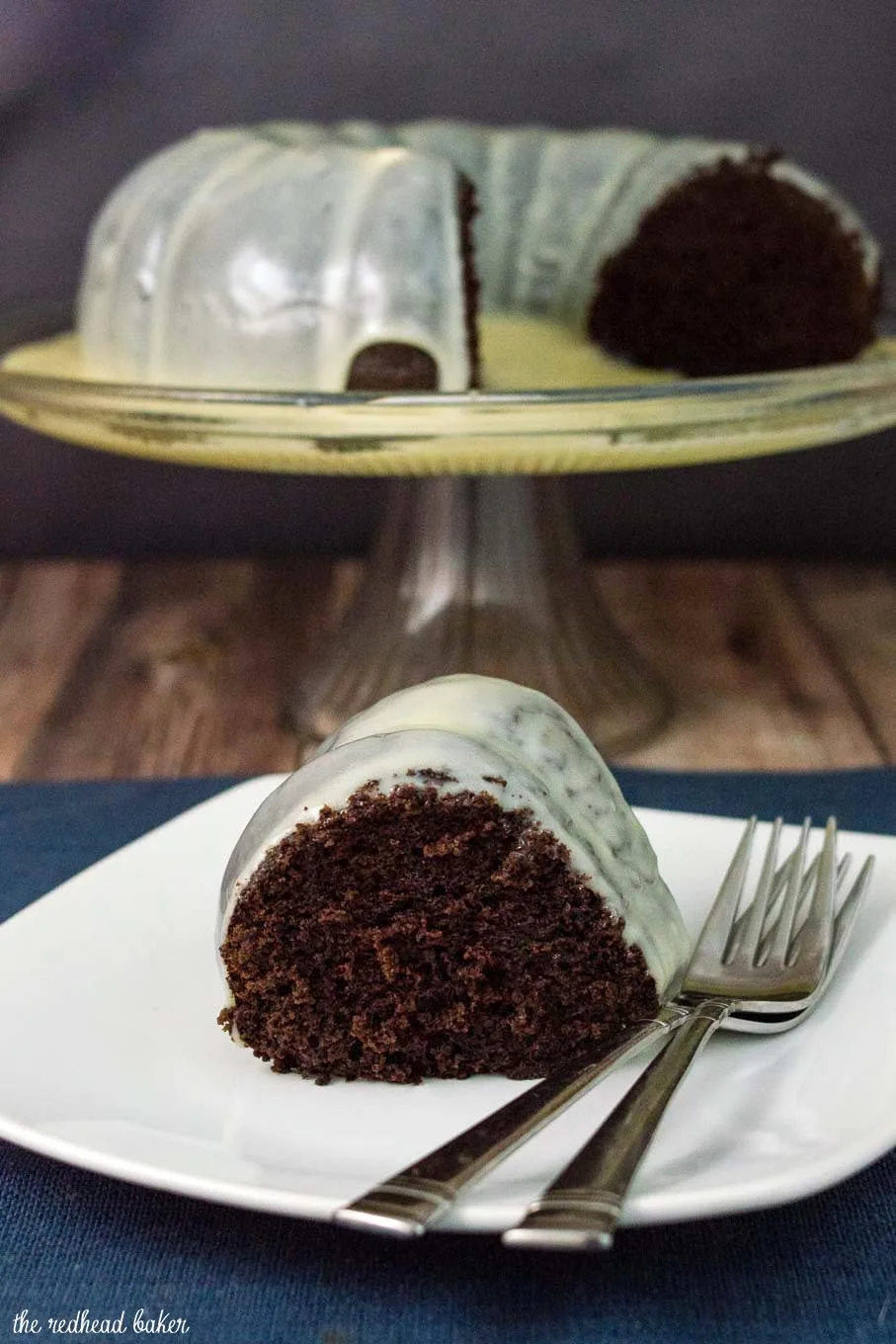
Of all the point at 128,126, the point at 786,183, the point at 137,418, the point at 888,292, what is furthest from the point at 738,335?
the point at 128,126

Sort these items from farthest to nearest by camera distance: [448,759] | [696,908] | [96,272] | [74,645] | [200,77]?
[200,77], [74,645], [96,272], [696,908], [448,759]

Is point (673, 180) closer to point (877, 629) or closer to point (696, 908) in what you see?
point (877, 629)

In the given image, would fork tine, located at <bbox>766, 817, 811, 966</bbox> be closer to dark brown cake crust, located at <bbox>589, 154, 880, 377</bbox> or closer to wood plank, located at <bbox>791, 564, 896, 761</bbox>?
wood plank, located at <bbox>791, 564, 896, 761</bbox>

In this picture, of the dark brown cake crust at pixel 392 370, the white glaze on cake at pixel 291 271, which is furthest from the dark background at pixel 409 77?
the dark brown cake crust at pixel 392 370

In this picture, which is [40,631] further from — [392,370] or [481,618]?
[392,370]

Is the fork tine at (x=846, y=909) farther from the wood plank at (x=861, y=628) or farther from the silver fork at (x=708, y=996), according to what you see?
the wood plank at (x=861, y=628)

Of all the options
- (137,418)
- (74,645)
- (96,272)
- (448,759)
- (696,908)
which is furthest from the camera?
(74,645)

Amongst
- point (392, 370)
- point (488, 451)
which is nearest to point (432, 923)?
point (488, 451)
